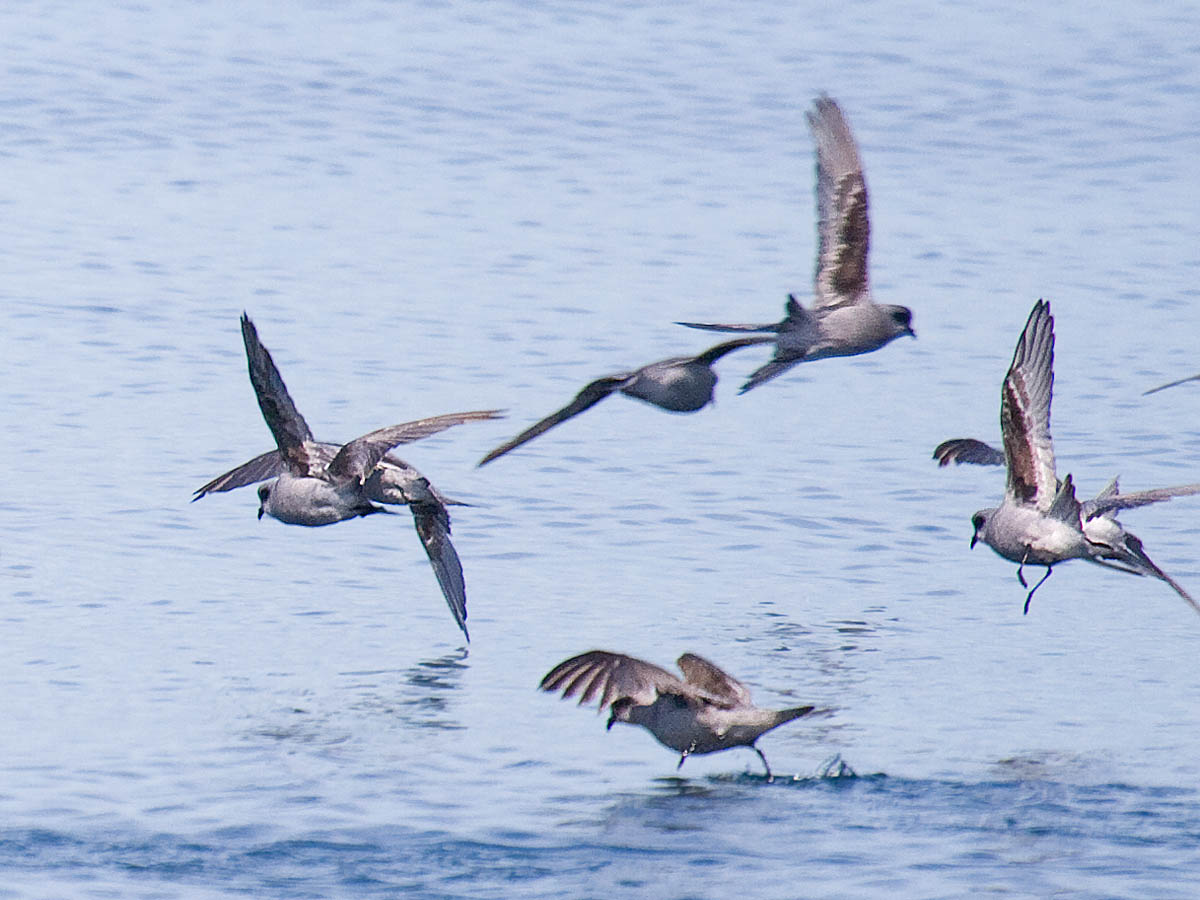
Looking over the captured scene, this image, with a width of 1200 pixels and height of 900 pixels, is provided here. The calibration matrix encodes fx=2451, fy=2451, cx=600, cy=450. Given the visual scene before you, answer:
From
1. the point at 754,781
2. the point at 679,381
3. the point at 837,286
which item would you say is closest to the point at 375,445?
the point at 679,381

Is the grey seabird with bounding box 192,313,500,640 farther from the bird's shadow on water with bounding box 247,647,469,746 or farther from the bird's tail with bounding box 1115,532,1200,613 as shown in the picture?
the bird's tail with bounding box 1115,532,1200,613

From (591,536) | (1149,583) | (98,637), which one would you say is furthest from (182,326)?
(1149,583)

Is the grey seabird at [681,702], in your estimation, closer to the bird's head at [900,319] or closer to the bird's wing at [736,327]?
the bird's wing at [736,327]

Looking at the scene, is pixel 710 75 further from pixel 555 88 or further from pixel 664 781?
pixel 664 781

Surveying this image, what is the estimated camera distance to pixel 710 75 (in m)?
32.0

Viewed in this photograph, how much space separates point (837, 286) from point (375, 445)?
2816 mm

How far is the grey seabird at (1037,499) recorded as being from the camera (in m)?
12.0

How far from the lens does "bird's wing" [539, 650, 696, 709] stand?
10375 mm

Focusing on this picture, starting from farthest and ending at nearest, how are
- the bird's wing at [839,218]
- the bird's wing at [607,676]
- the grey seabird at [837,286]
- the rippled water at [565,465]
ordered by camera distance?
1. the bird's wing at [839,218]
2. the grey seabird at [837,286]
3. the rippled water at [565,465]
4. the bird's wing at [607,676]

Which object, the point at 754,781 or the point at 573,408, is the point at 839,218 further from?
the point at 754,781

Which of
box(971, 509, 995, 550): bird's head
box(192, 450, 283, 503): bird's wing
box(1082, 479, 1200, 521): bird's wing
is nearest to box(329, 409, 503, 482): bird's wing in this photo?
box(192, 450, 283, 503): bird's wing

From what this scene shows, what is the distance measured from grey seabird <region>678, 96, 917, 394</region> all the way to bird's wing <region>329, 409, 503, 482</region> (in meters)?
1.64

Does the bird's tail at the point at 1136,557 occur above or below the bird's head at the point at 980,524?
below

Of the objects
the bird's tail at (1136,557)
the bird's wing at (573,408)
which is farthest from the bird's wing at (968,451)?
the bird's wing at (573,408)
